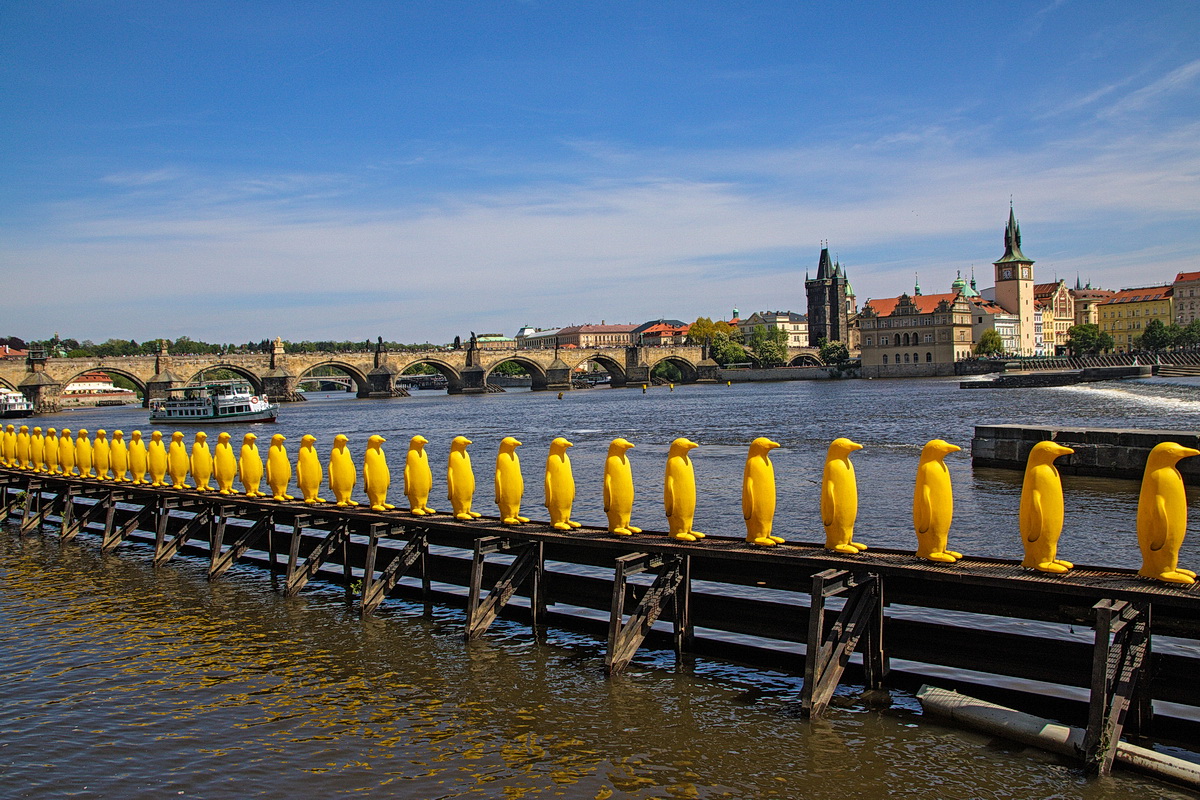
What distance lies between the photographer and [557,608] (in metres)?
15.2

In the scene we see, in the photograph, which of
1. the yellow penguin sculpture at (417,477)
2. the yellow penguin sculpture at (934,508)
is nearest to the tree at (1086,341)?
the yellow penguin sculpture at (417,477)

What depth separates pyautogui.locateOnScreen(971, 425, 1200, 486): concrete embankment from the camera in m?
25.8

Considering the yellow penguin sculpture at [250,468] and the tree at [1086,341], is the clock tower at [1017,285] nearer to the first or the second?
the tree at [1086,341]

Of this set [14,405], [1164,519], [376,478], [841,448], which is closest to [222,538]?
[376,478]

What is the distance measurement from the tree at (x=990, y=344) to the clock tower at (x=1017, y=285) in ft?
49.1

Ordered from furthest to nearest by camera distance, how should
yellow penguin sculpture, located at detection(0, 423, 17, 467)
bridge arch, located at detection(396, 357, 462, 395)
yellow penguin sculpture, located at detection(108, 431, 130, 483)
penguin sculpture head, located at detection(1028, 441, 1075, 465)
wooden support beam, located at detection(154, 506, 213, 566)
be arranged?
bridge arch, located at detection(396, 357, 462, 395), yellow penguin sculpture, located at detection(0, 423, 17, 467), yellow penguin sculpture, located at detection(108, 431, 130, 483), wooden support beam, located at detection(154, 506, 213, 566), penguin sculpture head, located at detection(1028, 441, 1075, 465)

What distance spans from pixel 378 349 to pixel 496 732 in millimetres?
121180

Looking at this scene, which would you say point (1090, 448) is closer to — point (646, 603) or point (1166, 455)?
point (1166, 455)

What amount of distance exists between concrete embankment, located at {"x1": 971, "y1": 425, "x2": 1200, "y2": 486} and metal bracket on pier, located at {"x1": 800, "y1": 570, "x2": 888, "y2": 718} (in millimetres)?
18020

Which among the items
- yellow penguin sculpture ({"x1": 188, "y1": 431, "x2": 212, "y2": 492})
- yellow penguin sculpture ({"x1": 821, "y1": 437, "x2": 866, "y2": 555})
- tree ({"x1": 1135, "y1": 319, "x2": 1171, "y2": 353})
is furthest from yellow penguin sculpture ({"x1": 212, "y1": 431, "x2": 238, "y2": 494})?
tree ({"x1": 1135, "y1": 319, "x2": 1171, "y2": 353})

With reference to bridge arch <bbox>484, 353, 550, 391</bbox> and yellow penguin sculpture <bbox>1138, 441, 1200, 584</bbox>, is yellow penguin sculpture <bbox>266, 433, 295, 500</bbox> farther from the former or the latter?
bridge arch <bbox>484, 353, 550, 391</bbox>

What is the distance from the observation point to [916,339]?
156m

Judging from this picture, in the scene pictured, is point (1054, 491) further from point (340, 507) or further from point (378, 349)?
point (378, 349)

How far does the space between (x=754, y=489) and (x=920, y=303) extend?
168163mm
